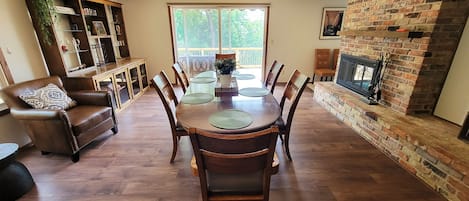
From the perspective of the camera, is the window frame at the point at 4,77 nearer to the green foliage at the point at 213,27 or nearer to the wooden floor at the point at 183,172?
the wooden floor at the point at 183,172

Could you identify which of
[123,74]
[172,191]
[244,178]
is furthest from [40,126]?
[244,178]

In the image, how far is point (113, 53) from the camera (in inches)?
163

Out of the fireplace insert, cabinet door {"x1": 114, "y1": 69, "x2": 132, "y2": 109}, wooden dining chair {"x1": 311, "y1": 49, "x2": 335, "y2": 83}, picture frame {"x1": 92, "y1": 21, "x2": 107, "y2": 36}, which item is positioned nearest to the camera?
the fireplace insert

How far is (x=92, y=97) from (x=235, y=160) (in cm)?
248

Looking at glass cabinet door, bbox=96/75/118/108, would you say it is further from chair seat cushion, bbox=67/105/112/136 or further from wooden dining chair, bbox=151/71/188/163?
wooden dining chair, bbox=151/71/188/163

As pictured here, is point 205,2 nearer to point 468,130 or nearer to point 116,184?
point 116,184

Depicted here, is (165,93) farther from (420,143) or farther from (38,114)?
(420,143)

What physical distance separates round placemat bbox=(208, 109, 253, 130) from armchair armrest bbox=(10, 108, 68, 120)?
161cm

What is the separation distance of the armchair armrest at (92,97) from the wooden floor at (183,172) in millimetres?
479

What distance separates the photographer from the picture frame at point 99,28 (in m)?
3.75

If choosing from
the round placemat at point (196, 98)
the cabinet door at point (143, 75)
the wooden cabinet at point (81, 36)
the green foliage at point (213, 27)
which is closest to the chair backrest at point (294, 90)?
the round placemat at point (196, 98)

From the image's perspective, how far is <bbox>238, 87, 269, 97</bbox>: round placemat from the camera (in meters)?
2.16

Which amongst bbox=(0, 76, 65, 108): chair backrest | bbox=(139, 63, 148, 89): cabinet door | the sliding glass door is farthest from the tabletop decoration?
bbox=(139, 63, 148, 89): cabinet door

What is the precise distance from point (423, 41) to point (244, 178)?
2452 millimetres
